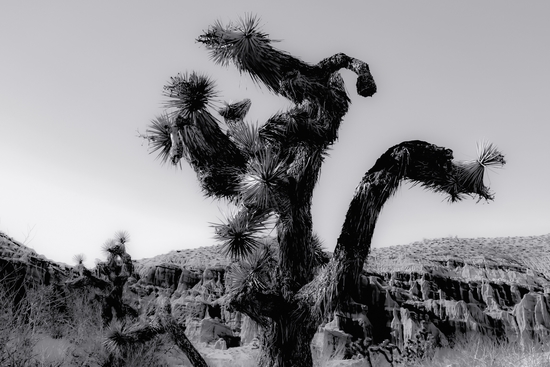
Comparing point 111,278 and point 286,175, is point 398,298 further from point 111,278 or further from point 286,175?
point 286,175

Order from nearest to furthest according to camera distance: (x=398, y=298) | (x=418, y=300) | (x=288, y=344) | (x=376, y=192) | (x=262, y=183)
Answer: (x=262, y=183)
(x=376, y=192)
(x=288, y=344)
(x=398, y=298)
(x=418, y=300)

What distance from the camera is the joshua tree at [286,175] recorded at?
5.17 meters

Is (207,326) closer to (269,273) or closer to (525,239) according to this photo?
(269,273)

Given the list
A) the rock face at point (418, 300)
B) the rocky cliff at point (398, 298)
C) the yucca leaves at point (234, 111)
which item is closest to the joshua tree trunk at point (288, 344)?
the yucca leaves at point (234, 111)

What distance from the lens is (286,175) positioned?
233 inches

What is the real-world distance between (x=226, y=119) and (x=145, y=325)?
4207 millimetres

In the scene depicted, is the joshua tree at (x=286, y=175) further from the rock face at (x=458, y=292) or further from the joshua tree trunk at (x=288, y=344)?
the rock face at (x=458, y=292)

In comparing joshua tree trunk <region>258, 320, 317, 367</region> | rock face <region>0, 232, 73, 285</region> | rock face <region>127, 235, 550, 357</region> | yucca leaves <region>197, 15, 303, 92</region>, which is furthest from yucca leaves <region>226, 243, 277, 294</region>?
rock face <region>127, 235, 550, 357</region>

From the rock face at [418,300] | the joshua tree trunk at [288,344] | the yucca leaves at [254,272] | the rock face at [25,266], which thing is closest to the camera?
the joshua tree trunk at [288,344]

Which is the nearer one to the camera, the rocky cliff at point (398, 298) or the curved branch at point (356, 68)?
the curved branch at point (356, 68)

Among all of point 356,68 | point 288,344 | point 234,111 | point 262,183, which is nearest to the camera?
point 262,183

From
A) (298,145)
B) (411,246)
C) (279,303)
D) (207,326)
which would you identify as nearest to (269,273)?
(279,303)

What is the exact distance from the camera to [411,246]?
41.6 meters

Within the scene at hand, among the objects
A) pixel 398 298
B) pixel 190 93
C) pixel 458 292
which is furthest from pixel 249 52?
pixel 458 292
